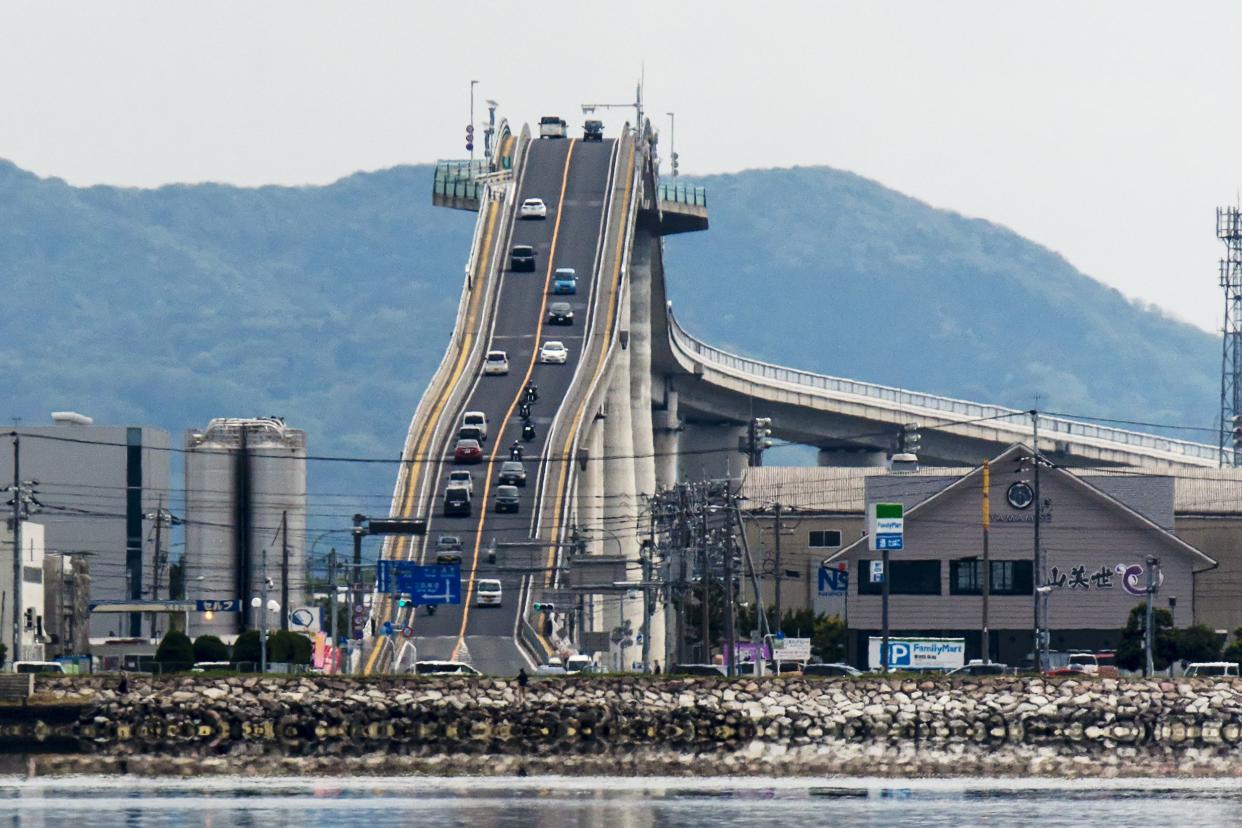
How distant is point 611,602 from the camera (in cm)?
15375

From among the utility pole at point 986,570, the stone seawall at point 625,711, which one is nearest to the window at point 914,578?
the utility pole at point 986,570

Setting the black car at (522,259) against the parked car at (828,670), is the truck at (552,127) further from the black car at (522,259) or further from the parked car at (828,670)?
the parked car at (828,670)

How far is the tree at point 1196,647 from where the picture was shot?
103 meters

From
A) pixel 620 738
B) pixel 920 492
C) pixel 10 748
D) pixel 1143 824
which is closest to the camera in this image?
pixel 1143 824

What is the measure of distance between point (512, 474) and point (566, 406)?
10.1 meters

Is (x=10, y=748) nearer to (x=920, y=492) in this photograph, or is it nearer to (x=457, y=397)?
(x=920, y=492)

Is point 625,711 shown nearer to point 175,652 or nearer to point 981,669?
point 981,669

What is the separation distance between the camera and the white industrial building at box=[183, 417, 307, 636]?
506ft

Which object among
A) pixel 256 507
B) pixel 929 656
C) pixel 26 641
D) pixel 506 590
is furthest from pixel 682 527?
pixel 256 507

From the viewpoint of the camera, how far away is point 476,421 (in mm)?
148375

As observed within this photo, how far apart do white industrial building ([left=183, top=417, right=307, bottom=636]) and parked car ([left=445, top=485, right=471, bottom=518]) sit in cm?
1766

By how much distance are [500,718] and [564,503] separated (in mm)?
54148

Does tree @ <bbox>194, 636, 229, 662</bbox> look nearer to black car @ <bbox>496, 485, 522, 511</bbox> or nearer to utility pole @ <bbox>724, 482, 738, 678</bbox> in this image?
utility pole @ <bbox>724, 482, 738, 678</bbox>

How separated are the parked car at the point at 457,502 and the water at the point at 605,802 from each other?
76426 mm
